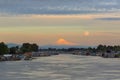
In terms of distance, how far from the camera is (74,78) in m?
49.1

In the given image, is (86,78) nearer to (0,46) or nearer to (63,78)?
(63,78)

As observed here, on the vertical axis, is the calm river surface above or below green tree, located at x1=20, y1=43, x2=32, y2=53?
below

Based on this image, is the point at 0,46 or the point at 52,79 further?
the point at 0,46

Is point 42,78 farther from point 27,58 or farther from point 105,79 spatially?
point 27,58

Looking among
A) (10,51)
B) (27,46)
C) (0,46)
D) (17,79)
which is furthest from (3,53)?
(17,79)

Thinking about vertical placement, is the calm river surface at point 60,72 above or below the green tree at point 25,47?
below

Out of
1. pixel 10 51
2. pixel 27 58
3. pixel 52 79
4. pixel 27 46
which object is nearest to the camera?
pixel 52 79

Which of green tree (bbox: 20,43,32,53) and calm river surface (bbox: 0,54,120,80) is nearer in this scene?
calm river surface (bbox: 0,54,120,80)

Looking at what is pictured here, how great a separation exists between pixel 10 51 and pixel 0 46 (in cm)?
2340

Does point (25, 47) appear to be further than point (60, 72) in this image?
Yes

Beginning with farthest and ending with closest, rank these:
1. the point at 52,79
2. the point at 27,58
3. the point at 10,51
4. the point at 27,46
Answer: the point at 27,46 → the point at 10,51 → the point at 27,58 → the point at 52,79

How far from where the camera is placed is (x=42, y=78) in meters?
48.2

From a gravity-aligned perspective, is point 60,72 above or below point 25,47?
below

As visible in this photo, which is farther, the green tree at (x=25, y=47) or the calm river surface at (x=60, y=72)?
the green tree at (x=25, y=47)
